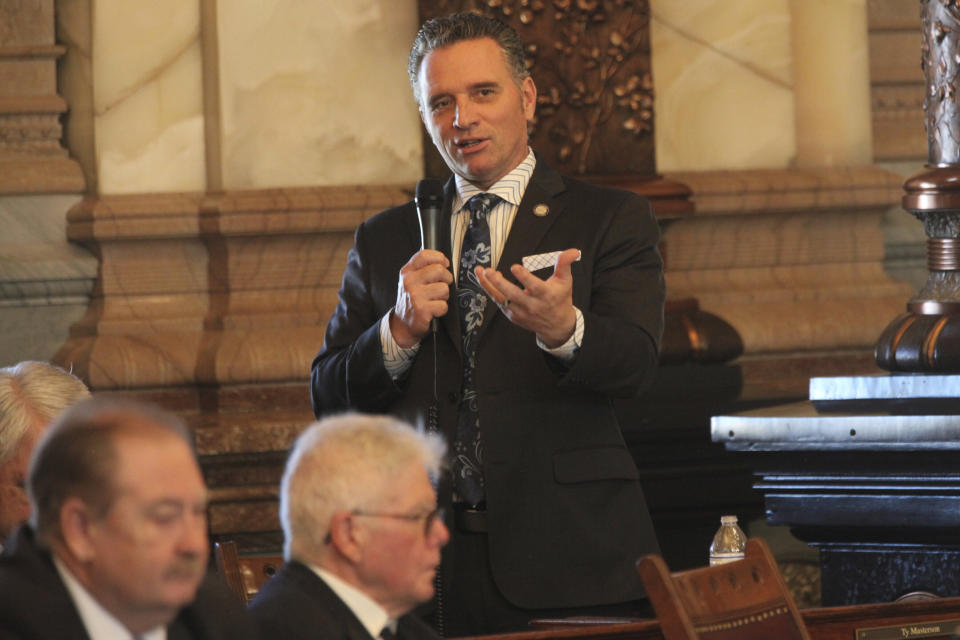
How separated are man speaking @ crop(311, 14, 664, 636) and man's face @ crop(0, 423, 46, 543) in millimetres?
710

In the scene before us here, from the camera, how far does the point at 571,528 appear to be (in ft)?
11.2

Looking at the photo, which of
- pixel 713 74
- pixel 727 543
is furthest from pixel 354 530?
pixel 713 74

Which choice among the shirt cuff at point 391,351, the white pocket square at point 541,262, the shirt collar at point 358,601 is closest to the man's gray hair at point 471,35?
the white pocket square at point 541,262

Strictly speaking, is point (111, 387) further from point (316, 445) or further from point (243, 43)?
point (316, 445)

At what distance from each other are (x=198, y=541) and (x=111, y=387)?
345cm

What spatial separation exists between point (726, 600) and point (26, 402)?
132cm

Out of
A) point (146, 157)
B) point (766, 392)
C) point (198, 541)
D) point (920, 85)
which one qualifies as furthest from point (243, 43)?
point (198, 541)

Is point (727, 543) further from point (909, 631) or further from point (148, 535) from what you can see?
point (148, 535)

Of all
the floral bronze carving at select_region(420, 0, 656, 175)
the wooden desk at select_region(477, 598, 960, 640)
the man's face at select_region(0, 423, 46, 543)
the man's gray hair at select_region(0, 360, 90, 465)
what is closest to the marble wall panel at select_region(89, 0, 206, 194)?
the floral bronze carving at select_region(420, 0, 656, 175)

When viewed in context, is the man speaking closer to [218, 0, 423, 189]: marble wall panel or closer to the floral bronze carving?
[218, 0, 423, 189]: marble wall panel

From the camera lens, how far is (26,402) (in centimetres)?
304

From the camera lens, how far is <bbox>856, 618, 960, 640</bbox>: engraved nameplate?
3.45 m

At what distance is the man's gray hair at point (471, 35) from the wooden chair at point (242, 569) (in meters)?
1.12

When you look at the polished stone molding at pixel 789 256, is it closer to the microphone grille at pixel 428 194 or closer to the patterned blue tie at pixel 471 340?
the patterned blue tie at pixel 471 340
